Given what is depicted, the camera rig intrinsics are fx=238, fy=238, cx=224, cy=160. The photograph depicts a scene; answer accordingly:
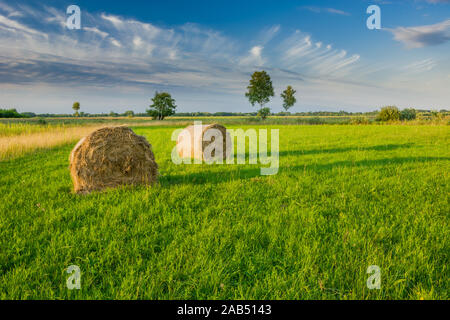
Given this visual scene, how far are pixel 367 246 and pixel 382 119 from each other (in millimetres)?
54243

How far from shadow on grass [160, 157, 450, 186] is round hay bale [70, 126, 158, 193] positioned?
0.70 meters

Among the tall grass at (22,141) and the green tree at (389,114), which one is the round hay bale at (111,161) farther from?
the green tree at (389,114)

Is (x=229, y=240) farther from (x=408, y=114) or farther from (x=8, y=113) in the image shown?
(x=8, y=113)

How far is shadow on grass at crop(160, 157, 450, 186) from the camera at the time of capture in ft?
22.4

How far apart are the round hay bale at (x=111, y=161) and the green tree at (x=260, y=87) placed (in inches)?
2889

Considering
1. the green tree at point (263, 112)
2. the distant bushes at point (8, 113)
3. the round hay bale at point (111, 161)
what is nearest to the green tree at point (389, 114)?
Result: the green tree at point (263, 112)

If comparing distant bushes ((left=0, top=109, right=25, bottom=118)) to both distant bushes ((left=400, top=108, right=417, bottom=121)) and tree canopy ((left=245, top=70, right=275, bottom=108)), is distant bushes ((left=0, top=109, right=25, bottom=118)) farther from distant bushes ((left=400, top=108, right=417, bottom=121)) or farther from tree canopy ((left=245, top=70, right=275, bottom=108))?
distant bushes ((left=400, top=108, right=417, bottom=121))

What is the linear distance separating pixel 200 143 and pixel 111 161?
15.3 feet

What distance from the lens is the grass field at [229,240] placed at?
8.33ft

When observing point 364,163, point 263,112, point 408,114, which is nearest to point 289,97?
point 263,112

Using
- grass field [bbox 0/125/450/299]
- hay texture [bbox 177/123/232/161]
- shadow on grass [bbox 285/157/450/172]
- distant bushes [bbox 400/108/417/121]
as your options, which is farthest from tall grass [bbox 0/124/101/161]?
distant bushes [bbox 400/108/417/121]
